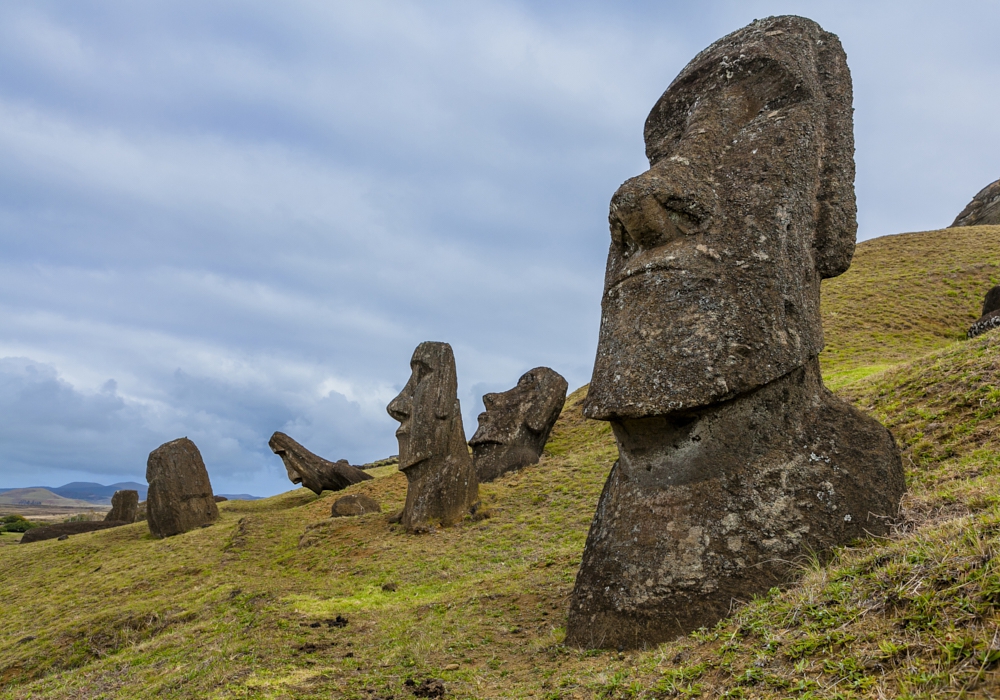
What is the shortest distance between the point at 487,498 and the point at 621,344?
1001cm

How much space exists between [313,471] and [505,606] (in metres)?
17.6

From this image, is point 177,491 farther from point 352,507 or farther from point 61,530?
point 61,530

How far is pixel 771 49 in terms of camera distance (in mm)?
7023

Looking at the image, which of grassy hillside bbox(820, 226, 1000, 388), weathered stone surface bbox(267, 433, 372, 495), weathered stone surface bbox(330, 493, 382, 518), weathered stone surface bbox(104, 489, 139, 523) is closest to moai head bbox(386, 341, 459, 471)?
weathered stone surface bbox(330, 493, 382, 518)

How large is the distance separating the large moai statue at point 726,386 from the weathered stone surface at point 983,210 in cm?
4786

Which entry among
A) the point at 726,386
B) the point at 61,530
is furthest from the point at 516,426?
the point at 61,530

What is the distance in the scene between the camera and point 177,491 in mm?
19906

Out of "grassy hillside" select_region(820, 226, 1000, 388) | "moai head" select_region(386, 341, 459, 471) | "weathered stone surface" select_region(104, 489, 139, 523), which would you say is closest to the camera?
"moai head" select_region(386, 341, 459, 471)

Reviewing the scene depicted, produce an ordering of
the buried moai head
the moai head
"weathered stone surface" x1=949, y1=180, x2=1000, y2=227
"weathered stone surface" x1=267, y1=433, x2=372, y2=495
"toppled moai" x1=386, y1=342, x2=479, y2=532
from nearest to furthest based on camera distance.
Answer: the buried moai head
"toppled moai" x1=386, y1=342, x2=479, y2=532
the moai head
"weathered stone surface" x1=267, y1=433, x2=372, y2=495
"weathered stone surface" x1=949, y1=180, x2=1000, y2=227

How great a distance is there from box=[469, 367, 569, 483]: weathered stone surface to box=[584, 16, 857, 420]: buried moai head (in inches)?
508

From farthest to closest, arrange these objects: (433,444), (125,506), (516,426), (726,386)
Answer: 1. (125,506)
2. (516,426)
3. (433,444)
4. (726,386)

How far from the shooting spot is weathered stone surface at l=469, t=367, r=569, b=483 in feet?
63.4

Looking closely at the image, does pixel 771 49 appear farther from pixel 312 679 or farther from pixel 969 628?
pixel 312 679

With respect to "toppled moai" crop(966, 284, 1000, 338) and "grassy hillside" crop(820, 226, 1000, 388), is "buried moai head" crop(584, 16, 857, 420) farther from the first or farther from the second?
"grassy hillside" crop(820, 226, 1000, 388)
